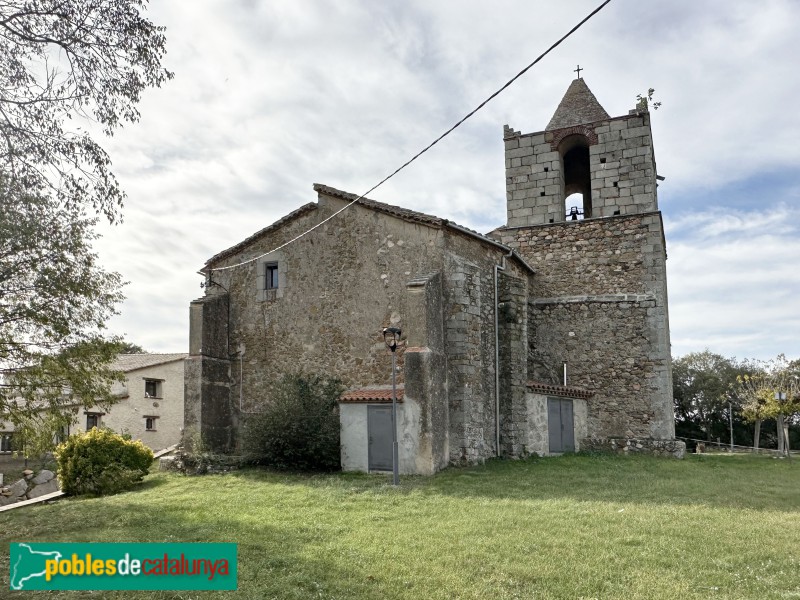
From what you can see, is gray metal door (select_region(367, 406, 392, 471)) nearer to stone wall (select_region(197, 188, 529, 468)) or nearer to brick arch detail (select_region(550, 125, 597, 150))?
stone wall (select_region(197, 188, 529, 468))

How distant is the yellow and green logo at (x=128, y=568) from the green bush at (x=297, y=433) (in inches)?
286

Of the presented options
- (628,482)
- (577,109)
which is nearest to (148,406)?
(628,482)

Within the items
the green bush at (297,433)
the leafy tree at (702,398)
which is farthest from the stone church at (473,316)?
the leafy tree at (702,398)

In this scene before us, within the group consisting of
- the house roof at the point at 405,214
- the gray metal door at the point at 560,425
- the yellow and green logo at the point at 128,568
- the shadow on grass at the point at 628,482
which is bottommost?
the shadow on grass at the point at 628,482

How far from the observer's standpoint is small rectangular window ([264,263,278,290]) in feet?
60.2

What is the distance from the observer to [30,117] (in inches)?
339

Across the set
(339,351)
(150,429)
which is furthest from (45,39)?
(150,429)

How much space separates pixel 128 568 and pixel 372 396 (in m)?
8.12

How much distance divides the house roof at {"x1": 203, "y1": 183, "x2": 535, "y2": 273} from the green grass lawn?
6215 mm

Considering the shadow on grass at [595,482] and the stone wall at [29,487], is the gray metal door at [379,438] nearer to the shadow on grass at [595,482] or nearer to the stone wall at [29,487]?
the shadow on grass at [595,482]

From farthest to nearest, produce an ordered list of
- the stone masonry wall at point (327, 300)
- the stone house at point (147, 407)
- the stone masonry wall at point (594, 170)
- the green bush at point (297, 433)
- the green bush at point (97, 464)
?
the stone house at point (147, 407) < the stone masonry wall at point (594, 170) < the stone masonry wall at point (327, 300) < the green bush at point (297, 433) < the green bush at point (97, 464)

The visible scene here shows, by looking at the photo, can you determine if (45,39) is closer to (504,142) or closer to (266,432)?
(266,432)

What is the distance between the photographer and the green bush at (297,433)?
15.2 metres

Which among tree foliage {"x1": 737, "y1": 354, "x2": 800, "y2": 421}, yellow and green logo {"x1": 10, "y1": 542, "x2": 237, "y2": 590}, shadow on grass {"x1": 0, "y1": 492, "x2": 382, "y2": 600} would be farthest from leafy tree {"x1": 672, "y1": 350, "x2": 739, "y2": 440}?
yellow and green logo {"x1": 10, "y1": 542, "x2": 237, "y2": 590}
